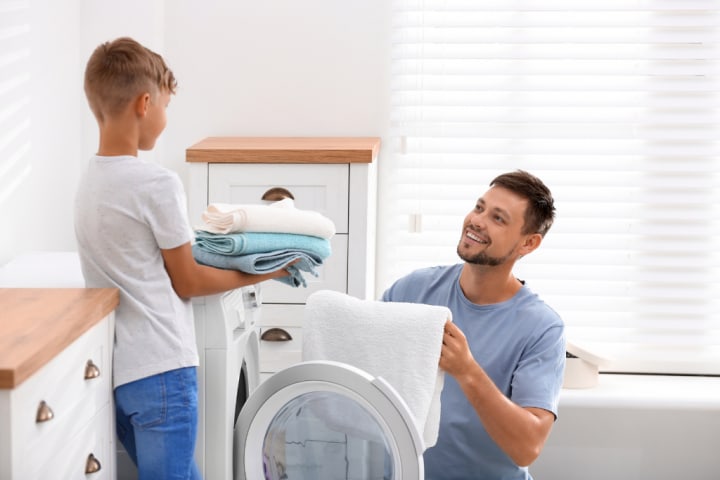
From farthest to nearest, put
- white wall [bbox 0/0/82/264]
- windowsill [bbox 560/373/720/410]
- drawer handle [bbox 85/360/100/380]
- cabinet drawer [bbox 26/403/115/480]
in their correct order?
windowsill [bbox 560/373/720/410] → white wall [bbox 0/0/82/264] → drawer handle [bbox 85/360/100/380] → cabinet drawer [bbox 26/403/115/480]

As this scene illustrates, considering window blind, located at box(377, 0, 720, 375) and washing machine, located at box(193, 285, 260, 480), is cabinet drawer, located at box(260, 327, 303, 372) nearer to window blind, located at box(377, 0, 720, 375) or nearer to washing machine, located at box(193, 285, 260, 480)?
window blind, located at box(377, 0, 720, 375)

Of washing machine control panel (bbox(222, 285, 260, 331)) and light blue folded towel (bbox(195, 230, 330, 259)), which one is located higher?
light blue folded towel (bbox(195, 230, 330, 259))

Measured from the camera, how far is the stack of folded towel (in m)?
1.86

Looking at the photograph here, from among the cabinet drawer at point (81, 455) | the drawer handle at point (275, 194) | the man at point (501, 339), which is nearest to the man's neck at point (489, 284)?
the man at point (501, 339)

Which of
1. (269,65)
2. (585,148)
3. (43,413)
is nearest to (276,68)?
(269,65)

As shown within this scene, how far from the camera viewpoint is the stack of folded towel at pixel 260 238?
1.86 metres

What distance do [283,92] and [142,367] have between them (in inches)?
68.4

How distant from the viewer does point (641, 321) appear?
131 inches

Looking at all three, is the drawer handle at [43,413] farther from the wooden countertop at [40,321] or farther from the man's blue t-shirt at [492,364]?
the man's blue t-shirt at [492,364]

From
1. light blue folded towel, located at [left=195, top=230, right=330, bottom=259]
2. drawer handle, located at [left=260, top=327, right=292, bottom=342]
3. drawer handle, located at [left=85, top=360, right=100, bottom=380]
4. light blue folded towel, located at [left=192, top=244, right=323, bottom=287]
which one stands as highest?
light blue folded towel, located at [left=195, top=230, right=330, bottom=259]

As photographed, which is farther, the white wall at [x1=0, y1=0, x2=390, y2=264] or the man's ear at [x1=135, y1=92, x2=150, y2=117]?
the white wall at [x1=0, y1=0, x2=390, y2=264]

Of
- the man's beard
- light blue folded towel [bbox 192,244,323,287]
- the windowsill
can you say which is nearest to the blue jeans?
light blue folded towel [bbox 192,244,323,287]

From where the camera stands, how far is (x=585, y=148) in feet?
10.7

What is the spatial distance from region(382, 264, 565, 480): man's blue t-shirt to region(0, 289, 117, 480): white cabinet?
2.46ft
